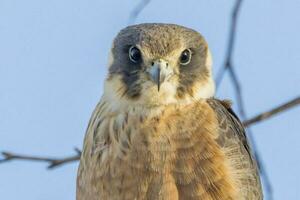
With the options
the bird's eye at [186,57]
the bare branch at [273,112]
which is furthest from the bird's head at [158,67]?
the bare branch at [273,112]

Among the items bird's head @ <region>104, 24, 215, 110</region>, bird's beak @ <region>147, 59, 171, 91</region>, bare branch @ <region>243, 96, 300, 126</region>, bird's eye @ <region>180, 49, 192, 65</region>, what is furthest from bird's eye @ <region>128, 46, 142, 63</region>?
bare branch @ <region>243, 96, 300, 126</region>

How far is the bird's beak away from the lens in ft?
15.5

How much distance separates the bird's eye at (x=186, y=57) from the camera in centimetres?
509

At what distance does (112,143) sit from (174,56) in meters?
0.73

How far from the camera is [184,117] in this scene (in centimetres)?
500

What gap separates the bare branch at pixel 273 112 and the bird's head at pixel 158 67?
439 mm

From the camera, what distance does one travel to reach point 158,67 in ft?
15.7

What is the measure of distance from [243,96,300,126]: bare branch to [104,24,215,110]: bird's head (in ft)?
1.44

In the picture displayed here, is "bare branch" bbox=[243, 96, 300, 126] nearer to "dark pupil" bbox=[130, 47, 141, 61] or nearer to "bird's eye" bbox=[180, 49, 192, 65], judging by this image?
"bird's eye" bbox=[180, 49, 192, 65]

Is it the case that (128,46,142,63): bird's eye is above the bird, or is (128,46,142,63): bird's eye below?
above

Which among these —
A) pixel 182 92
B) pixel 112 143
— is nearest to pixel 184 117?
pixel 182 92

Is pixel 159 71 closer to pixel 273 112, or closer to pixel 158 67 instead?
pixel 158 67

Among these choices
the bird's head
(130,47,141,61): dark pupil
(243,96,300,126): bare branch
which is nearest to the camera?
(243,96,300,126): bare branch

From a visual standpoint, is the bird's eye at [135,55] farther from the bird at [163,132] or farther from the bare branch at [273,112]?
the bare branch at [273,112]
